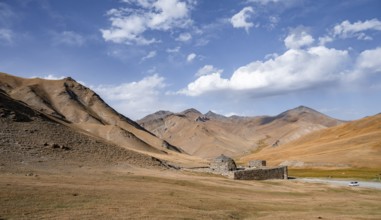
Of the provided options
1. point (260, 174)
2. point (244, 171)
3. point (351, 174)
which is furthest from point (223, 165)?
point (351, 174)

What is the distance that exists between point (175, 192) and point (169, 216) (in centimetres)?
1025

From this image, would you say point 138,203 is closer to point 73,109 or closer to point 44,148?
point 44,148

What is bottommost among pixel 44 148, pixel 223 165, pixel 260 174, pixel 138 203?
pixel 138 203

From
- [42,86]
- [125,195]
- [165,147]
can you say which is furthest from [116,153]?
[42,86]

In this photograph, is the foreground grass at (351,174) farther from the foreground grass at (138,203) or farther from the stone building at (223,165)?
the foreground grass at (138,203)

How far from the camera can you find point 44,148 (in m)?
48.0

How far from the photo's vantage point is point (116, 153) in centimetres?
5534

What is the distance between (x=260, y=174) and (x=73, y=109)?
128238mm

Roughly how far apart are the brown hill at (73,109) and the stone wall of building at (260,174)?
79341 mm

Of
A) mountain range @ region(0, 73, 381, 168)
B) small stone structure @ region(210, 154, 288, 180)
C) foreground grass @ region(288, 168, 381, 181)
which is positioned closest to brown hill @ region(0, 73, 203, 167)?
mountain range @ region(0, 73, 381, 168)

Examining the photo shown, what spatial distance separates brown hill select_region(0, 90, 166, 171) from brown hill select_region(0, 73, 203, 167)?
82.9 m

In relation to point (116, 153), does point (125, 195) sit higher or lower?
lower

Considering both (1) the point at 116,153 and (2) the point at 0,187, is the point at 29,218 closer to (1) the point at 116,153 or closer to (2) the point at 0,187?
(2) the point at 0,187

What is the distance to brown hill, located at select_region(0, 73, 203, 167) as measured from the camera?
5827 inches
